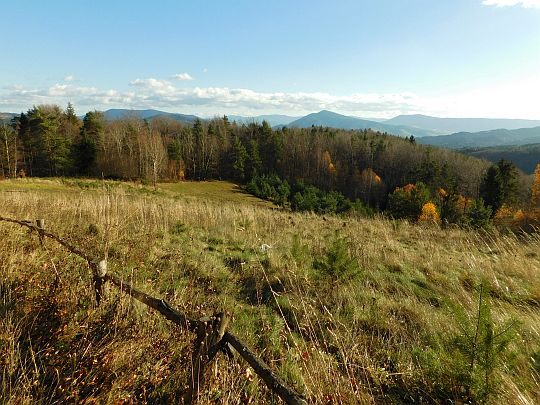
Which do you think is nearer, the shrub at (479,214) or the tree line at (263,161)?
the shrub at (479,214)

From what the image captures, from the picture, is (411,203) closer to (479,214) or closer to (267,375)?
(479,214)

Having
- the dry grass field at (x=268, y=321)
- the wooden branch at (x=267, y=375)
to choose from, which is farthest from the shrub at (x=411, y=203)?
the wooden branch at (x=267, y=375)

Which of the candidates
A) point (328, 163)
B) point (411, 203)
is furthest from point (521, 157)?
point (411, 203)

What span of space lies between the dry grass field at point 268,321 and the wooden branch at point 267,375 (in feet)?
1.19

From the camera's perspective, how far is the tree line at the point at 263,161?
44719mm

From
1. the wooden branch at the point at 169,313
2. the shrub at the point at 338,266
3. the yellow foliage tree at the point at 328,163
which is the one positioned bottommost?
the yellow foliage tree at the point at 328,163

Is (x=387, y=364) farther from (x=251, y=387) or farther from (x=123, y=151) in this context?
(x=123, y=151)

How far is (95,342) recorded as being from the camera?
8.79 feet

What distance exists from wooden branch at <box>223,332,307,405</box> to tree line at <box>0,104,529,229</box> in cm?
3296

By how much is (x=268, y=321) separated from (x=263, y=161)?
66.6 meters

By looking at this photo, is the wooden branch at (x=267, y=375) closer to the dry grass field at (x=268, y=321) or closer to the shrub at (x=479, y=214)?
the dry grass field at (x=268, y=321)

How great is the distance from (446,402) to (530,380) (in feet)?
2.20

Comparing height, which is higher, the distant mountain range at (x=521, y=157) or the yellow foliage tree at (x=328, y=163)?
the yellow foliage tree at (x=328, y=163)

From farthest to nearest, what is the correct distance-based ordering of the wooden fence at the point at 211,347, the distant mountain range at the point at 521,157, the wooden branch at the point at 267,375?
the distant mountain range at the point at 521,157 → the wooden fence at the point at 211,347 → the wooden branch at the point at 267,375
